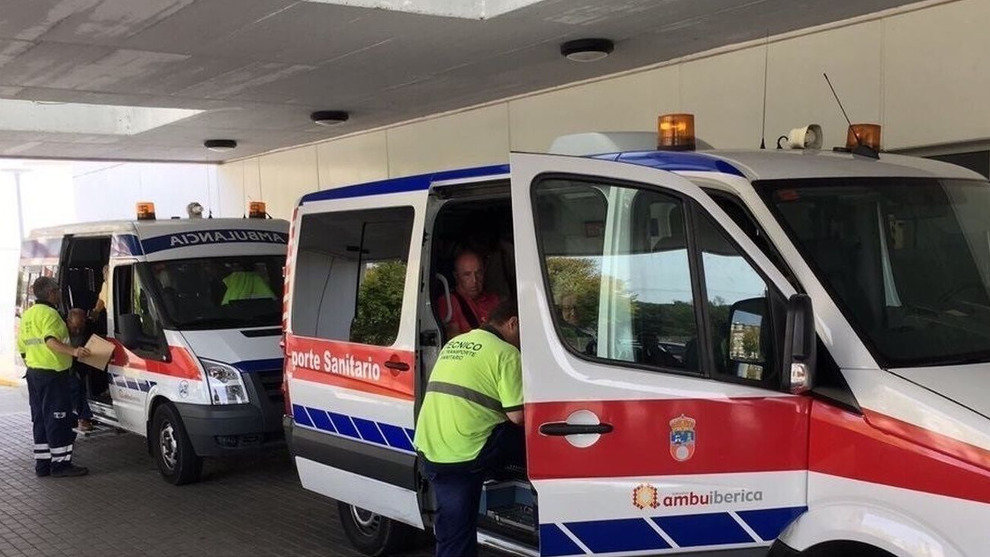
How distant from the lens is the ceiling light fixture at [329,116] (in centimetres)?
1130

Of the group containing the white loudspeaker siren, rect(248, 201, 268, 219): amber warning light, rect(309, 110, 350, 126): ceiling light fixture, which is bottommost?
rect(248, 201, 268, 219): amber warning light

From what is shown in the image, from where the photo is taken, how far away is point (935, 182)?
3.69 metres

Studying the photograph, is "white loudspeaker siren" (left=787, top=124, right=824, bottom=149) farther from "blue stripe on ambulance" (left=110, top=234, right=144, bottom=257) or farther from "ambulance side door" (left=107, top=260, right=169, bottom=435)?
"blue stripe on ambulance" (left=110, top=234, right=144, bottom=257)

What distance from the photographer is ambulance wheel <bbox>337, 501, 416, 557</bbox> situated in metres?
5.31

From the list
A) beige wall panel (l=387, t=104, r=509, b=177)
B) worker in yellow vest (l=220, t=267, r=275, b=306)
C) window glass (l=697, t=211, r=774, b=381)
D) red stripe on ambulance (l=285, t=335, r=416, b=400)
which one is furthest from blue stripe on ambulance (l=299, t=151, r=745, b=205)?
beige wall panel (l=387, t=104, r=509, b=177)

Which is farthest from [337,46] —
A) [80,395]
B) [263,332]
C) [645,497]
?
[645,497]

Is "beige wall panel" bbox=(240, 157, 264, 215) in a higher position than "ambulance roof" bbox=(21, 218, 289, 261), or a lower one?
higher

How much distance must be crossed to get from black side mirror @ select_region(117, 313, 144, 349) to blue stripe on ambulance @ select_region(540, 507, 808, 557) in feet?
17.9

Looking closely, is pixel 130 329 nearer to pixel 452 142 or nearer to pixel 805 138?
pixel 452 142

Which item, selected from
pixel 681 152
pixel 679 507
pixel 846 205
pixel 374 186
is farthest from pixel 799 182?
pixel 374 186

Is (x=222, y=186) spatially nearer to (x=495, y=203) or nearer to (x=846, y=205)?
(x=495, y=203)

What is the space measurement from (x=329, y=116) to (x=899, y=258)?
9.02 m

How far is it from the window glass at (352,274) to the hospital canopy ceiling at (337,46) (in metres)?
1.86

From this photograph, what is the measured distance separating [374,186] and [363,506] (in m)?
1.74
